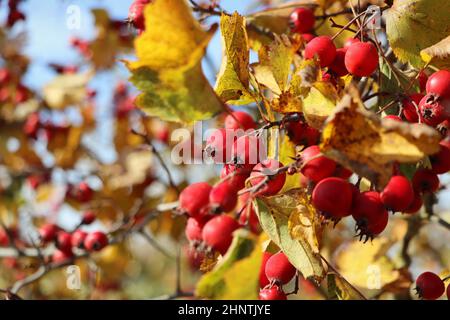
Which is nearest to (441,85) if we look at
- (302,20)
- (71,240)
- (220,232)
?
(220,232)

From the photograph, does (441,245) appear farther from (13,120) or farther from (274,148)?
(274,148)

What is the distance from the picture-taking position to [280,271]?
1.17 metres

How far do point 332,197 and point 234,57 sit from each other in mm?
405

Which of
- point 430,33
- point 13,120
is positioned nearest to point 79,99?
point 13,120

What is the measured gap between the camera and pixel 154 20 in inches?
36.1

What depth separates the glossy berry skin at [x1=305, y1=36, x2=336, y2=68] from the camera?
4.09ft

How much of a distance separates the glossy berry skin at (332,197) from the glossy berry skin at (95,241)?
1.48 metres

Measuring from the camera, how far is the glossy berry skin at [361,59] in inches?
47.1

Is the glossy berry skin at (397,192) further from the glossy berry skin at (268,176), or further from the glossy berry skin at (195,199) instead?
the glossy berry skin at (195,199)

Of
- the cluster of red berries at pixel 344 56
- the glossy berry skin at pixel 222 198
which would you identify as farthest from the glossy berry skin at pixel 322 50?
the glossy berry skin at pixel 222 198

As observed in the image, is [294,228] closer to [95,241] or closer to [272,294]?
[272,294]

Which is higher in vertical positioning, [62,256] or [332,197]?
[332,197]

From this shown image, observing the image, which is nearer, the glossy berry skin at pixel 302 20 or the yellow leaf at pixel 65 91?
the glossy berry skin at pixel 302 20
